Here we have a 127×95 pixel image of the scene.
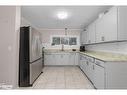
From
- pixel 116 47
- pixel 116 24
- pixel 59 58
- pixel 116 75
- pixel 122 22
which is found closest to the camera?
pixel 116 75

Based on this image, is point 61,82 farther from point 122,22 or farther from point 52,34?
point 52,34

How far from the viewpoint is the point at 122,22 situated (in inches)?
118

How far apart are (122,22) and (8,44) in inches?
106

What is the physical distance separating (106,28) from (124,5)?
3.04 ft

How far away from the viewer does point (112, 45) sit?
13.5 feet

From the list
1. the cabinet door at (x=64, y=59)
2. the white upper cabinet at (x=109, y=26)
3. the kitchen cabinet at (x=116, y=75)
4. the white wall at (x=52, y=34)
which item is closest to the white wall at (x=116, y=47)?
the white upper cabinet at (x=109, y=26)

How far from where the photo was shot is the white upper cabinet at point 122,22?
9.75 ft

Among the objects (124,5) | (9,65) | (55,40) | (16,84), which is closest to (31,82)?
(16,84)

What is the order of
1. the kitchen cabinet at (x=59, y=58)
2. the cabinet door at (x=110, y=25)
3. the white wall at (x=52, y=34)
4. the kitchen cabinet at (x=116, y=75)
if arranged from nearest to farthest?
the kitchen cabinet at (x=116, y=75)
the cabinet door at (x=110, y=25)
the kitchen cabinet at (x=59, y=58)
the white wall at (x=52, y=34)

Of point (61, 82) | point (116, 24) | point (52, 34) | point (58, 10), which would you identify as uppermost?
point (58, 10)

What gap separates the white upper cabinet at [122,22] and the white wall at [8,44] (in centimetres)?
246

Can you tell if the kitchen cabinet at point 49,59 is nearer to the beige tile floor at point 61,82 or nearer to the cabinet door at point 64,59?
the cabinet door at point 64,59

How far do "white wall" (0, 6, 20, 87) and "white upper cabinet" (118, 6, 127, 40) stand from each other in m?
2.46

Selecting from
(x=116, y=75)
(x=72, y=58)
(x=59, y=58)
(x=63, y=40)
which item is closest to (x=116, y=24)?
(x=116, y=75)
